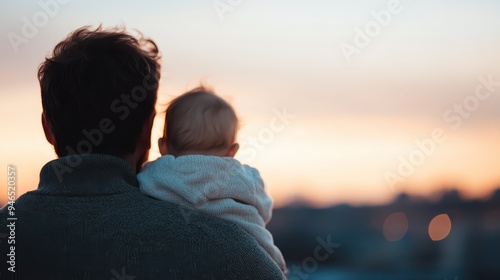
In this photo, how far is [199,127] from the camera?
3.76 meters

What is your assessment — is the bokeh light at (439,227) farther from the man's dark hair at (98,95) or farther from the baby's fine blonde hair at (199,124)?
the man's dark hair at (98,95)

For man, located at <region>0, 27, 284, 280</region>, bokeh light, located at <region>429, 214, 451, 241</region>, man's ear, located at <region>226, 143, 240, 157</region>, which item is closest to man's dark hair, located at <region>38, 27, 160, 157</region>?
man, located at <region>0, 27, 284, 280</region>

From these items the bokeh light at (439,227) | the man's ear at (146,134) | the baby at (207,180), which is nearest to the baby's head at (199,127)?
the baby at (207,180)

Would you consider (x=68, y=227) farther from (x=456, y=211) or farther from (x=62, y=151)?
(x=456, y=211)

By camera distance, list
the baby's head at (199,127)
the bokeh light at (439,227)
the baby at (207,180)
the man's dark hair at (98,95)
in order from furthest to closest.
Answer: the bokeh light at (439,227)
the baby's head at (199,127)
the baby at (207,180)
the man's dark hair at (98,95)

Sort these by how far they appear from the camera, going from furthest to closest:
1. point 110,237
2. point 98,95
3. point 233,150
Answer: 1. point 233,150
2. point 98,95
3. point 110,237

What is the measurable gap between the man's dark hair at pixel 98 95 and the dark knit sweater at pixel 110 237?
0.09 metres

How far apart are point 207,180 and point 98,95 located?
50 cm

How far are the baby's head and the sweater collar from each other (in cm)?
80

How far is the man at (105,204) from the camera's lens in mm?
2791

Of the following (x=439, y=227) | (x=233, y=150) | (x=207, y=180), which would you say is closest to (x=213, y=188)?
(x=207, y=180)

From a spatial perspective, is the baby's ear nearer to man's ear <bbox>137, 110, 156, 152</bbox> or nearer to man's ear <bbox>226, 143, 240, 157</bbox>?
man's ear <bbox>226, 143, 240, 157</bbox>

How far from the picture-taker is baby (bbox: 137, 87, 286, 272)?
10.3 feet

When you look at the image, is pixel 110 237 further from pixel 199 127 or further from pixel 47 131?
pixel 199 127
